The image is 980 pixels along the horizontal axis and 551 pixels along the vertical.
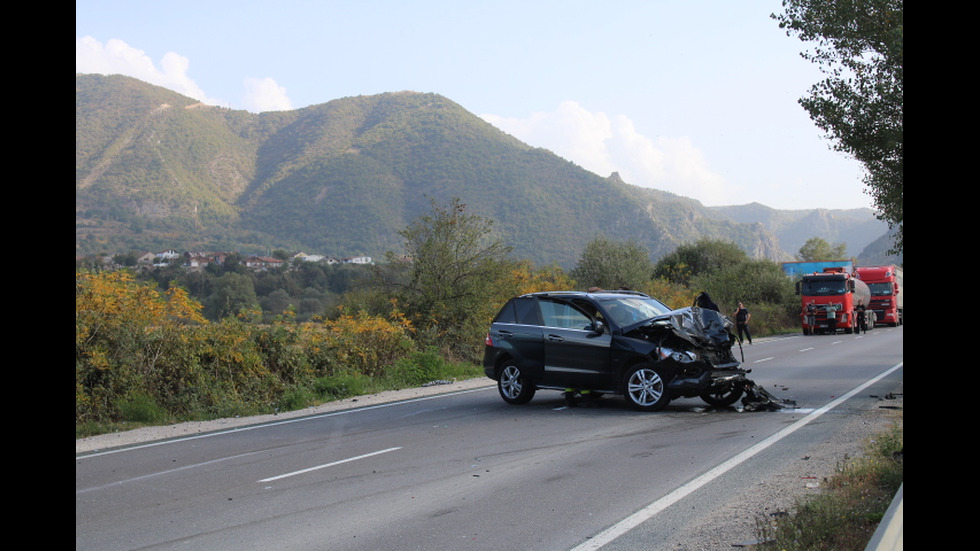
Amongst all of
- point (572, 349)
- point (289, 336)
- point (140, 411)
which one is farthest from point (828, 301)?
point (140, 411)

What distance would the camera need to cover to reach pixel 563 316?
535 inches

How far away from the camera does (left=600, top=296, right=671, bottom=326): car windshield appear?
13016mm

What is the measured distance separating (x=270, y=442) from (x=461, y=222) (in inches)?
636

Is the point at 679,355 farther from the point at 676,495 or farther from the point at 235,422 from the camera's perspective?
the point at 235,422

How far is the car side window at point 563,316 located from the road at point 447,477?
4.46ft

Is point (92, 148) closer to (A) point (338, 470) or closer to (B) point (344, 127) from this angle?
(B) point (344, 127)

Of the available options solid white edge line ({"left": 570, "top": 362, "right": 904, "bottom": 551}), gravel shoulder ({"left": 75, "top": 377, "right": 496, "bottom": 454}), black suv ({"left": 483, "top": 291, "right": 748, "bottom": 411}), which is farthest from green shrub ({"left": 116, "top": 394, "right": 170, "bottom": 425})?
solid white edge line ({"left": 570, "top": 362, "right": 904, "bottom": 551})

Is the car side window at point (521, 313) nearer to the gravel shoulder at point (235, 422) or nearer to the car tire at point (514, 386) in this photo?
the car tire at point (514, 386)

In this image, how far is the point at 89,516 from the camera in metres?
7.20

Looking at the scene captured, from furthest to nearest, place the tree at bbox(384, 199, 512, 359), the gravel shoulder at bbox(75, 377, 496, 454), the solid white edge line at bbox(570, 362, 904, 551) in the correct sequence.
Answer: the tree at bbox(384, 199, 512, 359), the gravel shoulder at bbox(75, 377, 496, 454), the solid white edge line at bbox(570, 362, 904, 551)

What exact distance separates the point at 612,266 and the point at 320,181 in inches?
2531

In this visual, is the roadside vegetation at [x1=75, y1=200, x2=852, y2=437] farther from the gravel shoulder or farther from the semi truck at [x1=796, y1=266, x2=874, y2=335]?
the semi truck at [x1=796, y1=266, x2=874, y2=335]

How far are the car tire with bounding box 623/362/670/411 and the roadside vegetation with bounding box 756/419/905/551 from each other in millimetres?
4224
